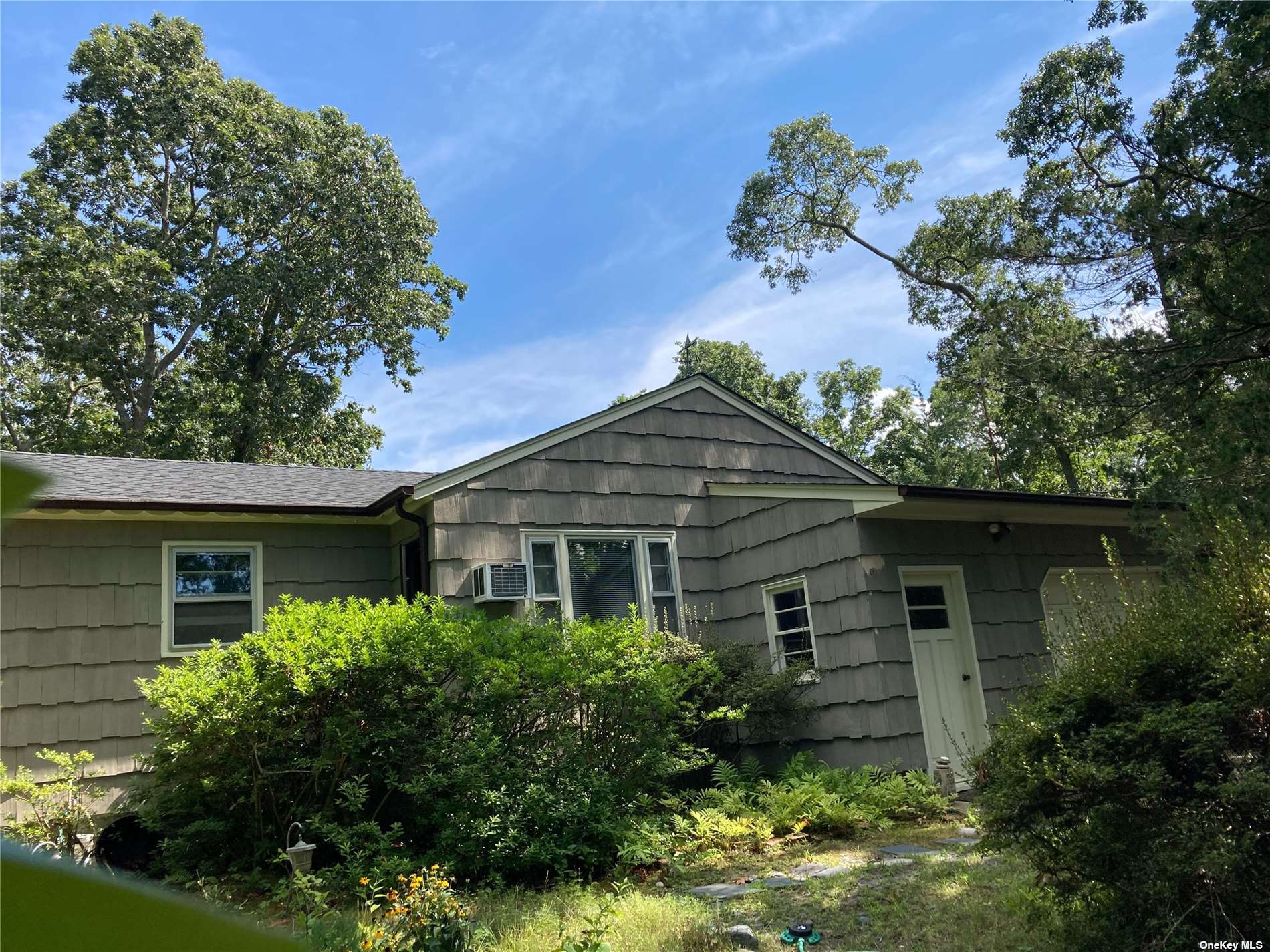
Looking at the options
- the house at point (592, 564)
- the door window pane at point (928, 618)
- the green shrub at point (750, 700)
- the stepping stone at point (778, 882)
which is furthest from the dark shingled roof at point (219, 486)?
the door window pane at point (928, 618)

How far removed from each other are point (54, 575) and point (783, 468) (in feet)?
29.8

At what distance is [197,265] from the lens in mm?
22109

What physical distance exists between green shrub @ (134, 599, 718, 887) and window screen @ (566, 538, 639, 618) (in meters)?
2.59

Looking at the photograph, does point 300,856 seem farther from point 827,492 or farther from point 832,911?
point 827,492

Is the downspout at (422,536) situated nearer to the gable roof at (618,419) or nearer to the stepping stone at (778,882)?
the gable roof at (618,419)

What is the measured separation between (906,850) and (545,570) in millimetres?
5118

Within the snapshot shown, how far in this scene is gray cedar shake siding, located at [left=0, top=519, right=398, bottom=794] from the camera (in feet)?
29.1

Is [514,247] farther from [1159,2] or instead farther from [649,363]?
[649,363]

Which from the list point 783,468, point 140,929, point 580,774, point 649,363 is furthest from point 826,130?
point 140,929

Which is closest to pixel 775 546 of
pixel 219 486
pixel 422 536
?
pixel 422 536

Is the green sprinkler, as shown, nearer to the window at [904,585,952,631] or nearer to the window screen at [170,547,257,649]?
the window at [904,585,952,631]

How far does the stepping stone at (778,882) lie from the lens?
6453mm

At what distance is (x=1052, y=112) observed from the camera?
1323 cm

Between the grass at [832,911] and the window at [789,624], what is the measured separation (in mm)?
3627
